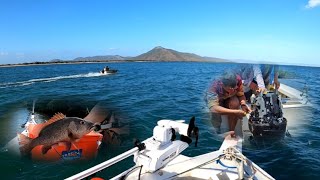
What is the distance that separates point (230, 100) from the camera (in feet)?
39.5

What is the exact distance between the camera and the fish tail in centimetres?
964

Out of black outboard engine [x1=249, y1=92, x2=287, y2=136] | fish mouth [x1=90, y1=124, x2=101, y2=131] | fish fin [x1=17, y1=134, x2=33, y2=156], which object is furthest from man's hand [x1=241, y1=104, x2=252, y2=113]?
fish fin [x1=17, y1=134, x2=33, y2=156]

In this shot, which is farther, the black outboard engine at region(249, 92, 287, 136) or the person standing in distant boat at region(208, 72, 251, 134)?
the person standing in distant boat at region(208, 72, 251, 134)

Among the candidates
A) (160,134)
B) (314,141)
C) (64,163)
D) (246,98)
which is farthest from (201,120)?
(160,134)

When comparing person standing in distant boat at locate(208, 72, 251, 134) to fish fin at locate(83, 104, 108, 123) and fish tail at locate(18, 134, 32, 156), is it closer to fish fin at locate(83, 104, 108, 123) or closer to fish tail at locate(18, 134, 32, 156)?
fish fin at locate(83, 104, 108, 123)

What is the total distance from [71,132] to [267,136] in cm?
761

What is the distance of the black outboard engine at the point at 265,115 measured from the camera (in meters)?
11.3

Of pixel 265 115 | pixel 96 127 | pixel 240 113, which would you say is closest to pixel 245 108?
pixel 240 113

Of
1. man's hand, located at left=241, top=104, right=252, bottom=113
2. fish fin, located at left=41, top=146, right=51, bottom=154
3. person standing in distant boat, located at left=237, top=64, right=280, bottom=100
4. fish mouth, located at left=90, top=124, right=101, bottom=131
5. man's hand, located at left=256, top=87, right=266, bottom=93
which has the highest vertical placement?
person standing in distant boat, located at left=237, top=64, right=280, bottom=100

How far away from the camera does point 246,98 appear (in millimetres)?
12336

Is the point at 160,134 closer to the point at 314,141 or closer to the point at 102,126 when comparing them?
the point at 102,126

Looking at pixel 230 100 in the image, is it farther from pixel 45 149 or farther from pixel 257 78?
pixel 45 149

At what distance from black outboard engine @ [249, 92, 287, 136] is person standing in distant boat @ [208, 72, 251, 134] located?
433mm

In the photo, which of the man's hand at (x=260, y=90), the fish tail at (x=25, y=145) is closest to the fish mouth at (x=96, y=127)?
the fish tail at (x=25, y=145)
